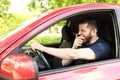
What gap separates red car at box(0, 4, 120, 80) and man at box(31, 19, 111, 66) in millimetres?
76

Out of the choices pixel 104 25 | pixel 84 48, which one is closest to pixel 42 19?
pixel 84 48

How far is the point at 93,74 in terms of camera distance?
10.8 feet

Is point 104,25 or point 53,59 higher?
point 104,25

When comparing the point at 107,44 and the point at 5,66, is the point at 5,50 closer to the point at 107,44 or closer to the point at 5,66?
the point at 5,66

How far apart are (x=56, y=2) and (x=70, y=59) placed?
10.1 meters

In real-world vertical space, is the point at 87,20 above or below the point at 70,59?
above

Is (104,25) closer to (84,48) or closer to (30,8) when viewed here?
(84,48)

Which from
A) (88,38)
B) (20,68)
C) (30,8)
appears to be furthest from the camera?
(30,8)

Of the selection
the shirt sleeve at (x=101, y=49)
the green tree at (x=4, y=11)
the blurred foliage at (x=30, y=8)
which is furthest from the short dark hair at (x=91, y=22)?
the green tree at (x=4, y=11)

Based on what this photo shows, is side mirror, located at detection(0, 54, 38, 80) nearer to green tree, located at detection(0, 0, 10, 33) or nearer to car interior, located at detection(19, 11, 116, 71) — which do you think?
car interior, located at detection(19, 11, 116, 71)

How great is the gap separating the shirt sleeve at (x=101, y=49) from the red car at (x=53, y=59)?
0.18 feet

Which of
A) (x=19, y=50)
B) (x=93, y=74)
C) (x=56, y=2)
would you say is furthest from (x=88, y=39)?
(x=56, y=2)

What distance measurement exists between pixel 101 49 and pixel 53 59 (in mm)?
524

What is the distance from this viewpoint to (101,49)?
3.73 metres
